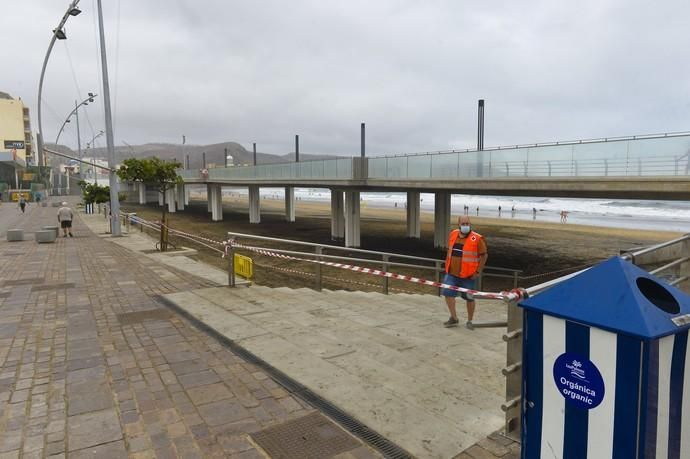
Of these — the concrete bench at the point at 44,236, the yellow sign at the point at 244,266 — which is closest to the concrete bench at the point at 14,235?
the concrete bench at the point at 44,236

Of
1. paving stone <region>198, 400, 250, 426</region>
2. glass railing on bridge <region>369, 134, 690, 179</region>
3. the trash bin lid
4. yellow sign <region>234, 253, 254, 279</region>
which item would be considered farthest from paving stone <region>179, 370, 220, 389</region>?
glass railing on bridge <region>369, 134, 690, 179</region>

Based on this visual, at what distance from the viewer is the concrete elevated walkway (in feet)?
12.1

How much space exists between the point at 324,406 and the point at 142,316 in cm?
423

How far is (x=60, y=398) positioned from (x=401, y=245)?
2464 cm

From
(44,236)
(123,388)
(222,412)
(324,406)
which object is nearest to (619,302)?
(324,406)

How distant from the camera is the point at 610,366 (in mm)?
2205

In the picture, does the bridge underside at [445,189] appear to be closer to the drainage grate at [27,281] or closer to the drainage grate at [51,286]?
the drainage grate at [51,286]

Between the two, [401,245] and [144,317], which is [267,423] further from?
[401,245]

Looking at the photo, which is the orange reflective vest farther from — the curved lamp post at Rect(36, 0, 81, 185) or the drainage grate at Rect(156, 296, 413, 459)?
the curved lamp post at Rect(36, 0, 81, 185)

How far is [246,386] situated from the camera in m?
4.40

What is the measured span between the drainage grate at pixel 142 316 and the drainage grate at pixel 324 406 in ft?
4.72

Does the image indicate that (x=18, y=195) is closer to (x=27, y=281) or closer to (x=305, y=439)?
(x=27, y=281)

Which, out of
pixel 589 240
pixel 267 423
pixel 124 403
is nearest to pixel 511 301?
pixel 267 423

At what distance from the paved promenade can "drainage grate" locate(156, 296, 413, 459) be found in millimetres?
88
